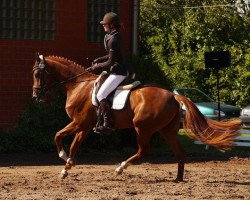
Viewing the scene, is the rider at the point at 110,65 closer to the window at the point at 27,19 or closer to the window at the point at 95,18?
the window at the point at 27,19

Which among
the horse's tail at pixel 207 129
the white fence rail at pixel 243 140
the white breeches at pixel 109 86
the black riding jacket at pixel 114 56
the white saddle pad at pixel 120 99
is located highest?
the black riding jacket at pixel 114 56

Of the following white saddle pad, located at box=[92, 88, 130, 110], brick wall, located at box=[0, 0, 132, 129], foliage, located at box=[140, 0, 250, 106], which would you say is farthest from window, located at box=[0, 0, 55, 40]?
foliage, located at box=[140, 0, 250, 106]

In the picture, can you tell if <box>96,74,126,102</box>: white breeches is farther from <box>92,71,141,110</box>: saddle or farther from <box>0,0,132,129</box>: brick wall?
<box>0,0,132,129</box>: brick wall

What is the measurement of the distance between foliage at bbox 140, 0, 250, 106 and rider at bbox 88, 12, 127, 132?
21107 mm

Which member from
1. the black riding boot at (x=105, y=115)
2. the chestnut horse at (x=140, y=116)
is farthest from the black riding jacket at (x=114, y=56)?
the black riding boot at (x=105, y=115)

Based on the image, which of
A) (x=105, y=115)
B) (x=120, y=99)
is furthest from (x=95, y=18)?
(x=105, y=115)

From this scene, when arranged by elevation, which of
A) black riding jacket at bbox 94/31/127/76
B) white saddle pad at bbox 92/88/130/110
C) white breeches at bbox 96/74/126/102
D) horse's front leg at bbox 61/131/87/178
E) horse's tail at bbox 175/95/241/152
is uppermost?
black riding jacket at bbox 94/31/127/76

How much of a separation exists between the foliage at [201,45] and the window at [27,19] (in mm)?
15682

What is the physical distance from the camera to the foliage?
34.2 meters

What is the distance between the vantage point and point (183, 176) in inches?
526

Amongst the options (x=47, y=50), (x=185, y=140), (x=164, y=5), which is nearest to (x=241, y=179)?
(x=47, y=50)

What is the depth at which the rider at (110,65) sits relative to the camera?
→ 12.6m

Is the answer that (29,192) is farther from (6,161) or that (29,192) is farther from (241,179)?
(6,161)

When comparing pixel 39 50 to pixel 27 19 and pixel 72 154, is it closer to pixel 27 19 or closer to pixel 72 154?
pixel 27 19
